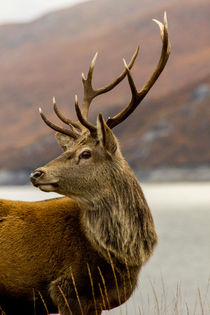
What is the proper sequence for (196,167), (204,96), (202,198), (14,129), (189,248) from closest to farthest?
1. (189,248)
2. (202,198)
3. (196,167)
4. (204,96)
5. (14,129)

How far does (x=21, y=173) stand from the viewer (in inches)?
5037

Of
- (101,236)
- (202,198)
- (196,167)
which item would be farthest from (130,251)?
(196,167)

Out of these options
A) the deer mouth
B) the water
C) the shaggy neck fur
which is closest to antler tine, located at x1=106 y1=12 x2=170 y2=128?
the shaggy neck fur

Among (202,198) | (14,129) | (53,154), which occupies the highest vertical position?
(14,129)

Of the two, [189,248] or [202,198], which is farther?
[202,198]

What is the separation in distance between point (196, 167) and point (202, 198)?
2503cm

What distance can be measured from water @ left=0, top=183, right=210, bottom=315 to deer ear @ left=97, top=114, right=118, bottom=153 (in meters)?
1.62

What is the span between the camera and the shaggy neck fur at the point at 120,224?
265 inches

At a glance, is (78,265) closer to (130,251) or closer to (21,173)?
(130,251)

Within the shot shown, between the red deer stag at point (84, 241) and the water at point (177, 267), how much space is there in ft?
1.69

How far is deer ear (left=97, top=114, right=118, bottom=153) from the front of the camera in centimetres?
666

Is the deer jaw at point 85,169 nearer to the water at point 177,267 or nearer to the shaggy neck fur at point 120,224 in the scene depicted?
the shaggy neck fur at point 120,224

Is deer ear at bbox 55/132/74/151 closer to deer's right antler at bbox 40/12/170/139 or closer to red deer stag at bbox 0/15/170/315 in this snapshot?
deer's right antler at bbox 40/12/170/139

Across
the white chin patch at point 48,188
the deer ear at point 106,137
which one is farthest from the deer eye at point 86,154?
the white chin patch at point 48,188
